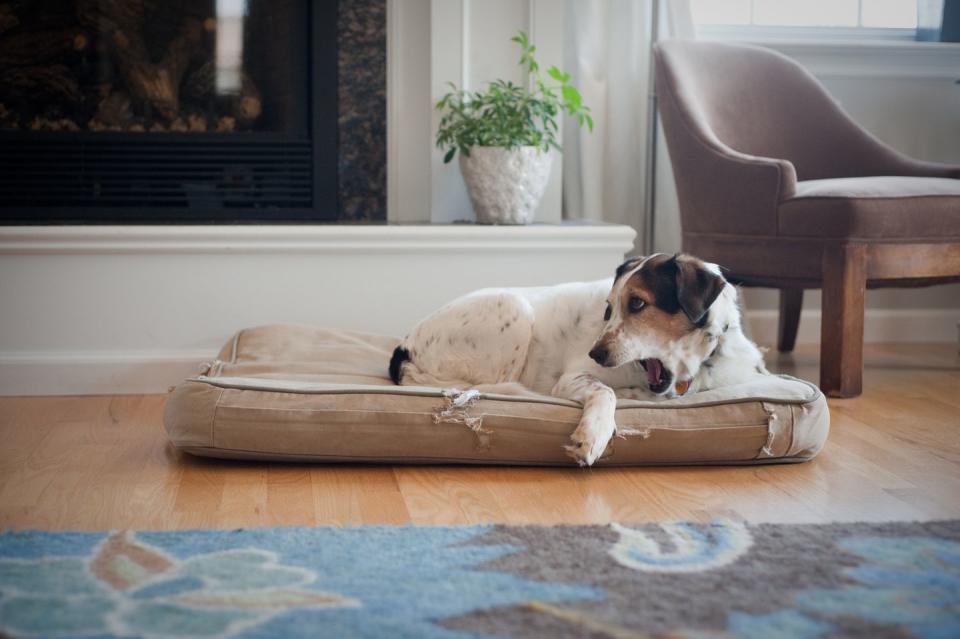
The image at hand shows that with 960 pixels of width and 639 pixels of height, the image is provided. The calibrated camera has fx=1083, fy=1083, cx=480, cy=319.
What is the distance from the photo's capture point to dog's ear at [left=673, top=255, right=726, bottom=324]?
2.42 meters

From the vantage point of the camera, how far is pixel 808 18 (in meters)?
4.50

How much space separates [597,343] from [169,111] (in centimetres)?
192

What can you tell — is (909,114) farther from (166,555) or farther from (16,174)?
(166,555)

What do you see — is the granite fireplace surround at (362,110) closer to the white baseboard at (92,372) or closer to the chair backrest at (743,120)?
the white baseboard at (92,372)

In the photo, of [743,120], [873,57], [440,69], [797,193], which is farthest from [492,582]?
[873,57]

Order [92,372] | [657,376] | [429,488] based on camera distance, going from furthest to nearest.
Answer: [92,372] → [657,376] → [429,488]

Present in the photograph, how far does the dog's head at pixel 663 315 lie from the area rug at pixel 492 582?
0.58 meters

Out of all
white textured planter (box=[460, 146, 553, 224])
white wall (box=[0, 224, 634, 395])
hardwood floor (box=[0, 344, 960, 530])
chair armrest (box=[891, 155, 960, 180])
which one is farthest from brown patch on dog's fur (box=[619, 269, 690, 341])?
chair armrest (box=[891, 155, 960, 180])

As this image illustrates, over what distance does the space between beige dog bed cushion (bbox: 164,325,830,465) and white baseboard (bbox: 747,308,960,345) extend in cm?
197

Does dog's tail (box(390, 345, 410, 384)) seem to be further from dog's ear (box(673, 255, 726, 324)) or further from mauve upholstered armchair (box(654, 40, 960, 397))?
mauve upholstered armchair (box(654, 40, 960, 397))

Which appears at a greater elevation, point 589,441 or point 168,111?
point 168,111

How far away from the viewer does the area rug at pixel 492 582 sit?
4.86 ft

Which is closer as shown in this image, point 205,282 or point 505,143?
point 205,282

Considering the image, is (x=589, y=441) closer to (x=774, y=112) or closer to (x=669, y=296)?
(x=669, y=296)
